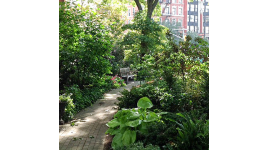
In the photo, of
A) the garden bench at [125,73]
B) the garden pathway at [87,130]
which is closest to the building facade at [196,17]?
the garden bench at [125,73]

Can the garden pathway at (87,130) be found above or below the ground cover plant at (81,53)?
below

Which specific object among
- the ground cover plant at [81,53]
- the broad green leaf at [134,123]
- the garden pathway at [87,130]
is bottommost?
the garden pathway at [87,130]

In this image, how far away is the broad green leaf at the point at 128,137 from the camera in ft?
12.5

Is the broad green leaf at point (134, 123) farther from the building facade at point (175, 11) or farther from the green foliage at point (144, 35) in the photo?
the building facade at point (175, 11)

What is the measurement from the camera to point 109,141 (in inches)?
169

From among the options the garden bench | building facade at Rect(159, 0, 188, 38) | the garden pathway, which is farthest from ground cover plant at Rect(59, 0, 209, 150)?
building facade at Rect(159, 0, 188, 38)

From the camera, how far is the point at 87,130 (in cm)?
510

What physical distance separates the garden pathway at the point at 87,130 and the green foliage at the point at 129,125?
36 centimetres

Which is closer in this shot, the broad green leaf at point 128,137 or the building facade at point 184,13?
the broad green leaf at point 128,137

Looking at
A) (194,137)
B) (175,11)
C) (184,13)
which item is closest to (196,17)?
(184,13)
